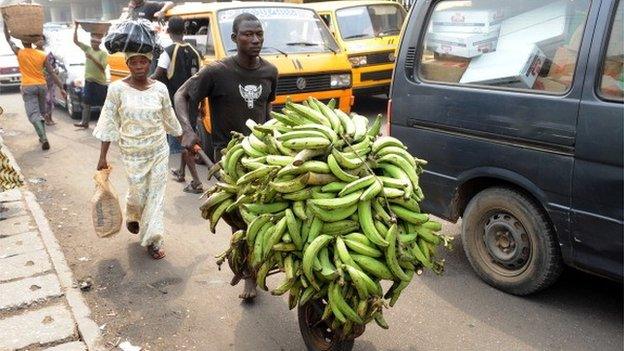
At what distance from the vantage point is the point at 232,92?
163 inches

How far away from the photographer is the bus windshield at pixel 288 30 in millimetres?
7680

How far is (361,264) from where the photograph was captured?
2.59 metres

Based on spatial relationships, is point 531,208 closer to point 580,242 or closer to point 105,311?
point 580,242

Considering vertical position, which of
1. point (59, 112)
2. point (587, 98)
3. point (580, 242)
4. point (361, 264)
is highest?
point (587, 98)

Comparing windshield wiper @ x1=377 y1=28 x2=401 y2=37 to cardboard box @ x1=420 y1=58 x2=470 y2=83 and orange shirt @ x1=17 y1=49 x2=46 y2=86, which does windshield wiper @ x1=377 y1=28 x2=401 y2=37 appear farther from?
cardboard box @ x1=420 y1=58 x2=470 y2=83

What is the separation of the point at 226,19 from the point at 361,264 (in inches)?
232

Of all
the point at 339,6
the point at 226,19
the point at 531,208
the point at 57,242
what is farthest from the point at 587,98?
the point at 339,6

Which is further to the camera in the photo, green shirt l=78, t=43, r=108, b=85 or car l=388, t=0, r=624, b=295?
green shirt l=78, t=43, r=108, b=85

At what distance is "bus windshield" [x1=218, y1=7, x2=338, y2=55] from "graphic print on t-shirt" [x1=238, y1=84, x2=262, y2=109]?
3408 millimetres

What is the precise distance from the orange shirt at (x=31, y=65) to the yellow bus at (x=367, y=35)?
4833mm

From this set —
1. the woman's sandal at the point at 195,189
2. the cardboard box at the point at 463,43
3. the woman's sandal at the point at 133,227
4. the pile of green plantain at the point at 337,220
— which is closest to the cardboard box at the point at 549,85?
the cardboard box at the point at 463,43

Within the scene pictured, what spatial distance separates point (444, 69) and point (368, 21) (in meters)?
6.88

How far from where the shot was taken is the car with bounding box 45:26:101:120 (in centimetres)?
1112

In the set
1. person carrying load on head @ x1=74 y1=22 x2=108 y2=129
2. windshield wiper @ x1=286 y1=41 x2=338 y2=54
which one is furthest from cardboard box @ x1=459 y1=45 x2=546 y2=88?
person carrying load on head @ x1=74 y1=22 x2=108 y2=129
